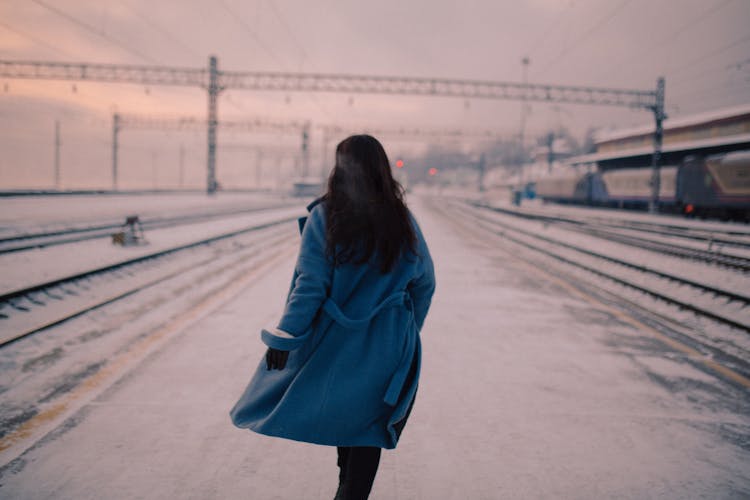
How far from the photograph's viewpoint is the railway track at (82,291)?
6.40 m

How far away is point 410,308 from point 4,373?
13.4ft

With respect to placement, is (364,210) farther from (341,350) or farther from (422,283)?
(341,350)

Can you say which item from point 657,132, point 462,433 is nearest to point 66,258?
point 462,433

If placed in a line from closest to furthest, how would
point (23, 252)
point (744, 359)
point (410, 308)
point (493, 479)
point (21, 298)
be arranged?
point (410, 308), point (493, 479), point (744, 359), point (21, 298), point (23, 252)

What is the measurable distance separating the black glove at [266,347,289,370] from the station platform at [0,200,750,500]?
1.05m

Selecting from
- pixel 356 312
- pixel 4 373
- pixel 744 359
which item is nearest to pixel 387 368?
pixel 356 312

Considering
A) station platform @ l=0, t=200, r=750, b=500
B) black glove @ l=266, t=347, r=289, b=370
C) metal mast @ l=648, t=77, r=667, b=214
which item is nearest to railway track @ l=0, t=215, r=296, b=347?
station platform @ l=0, t=200, r=750, b=500

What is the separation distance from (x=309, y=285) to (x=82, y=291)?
7523 mm

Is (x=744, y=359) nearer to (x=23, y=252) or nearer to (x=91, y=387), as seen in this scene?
(x=91, y=387)

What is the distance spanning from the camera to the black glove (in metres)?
2.10

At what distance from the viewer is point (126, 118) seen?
193ft

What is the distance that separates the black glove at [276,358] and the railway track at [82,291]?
14.9 ft

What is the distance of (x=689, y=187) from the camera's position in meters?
31.2

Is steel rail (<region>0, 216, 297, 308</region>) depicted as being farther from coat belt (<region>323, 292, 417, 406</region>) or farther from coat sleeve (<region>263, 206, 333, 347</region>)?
coat belt (<region>323, 292, 417, 406</region>)
